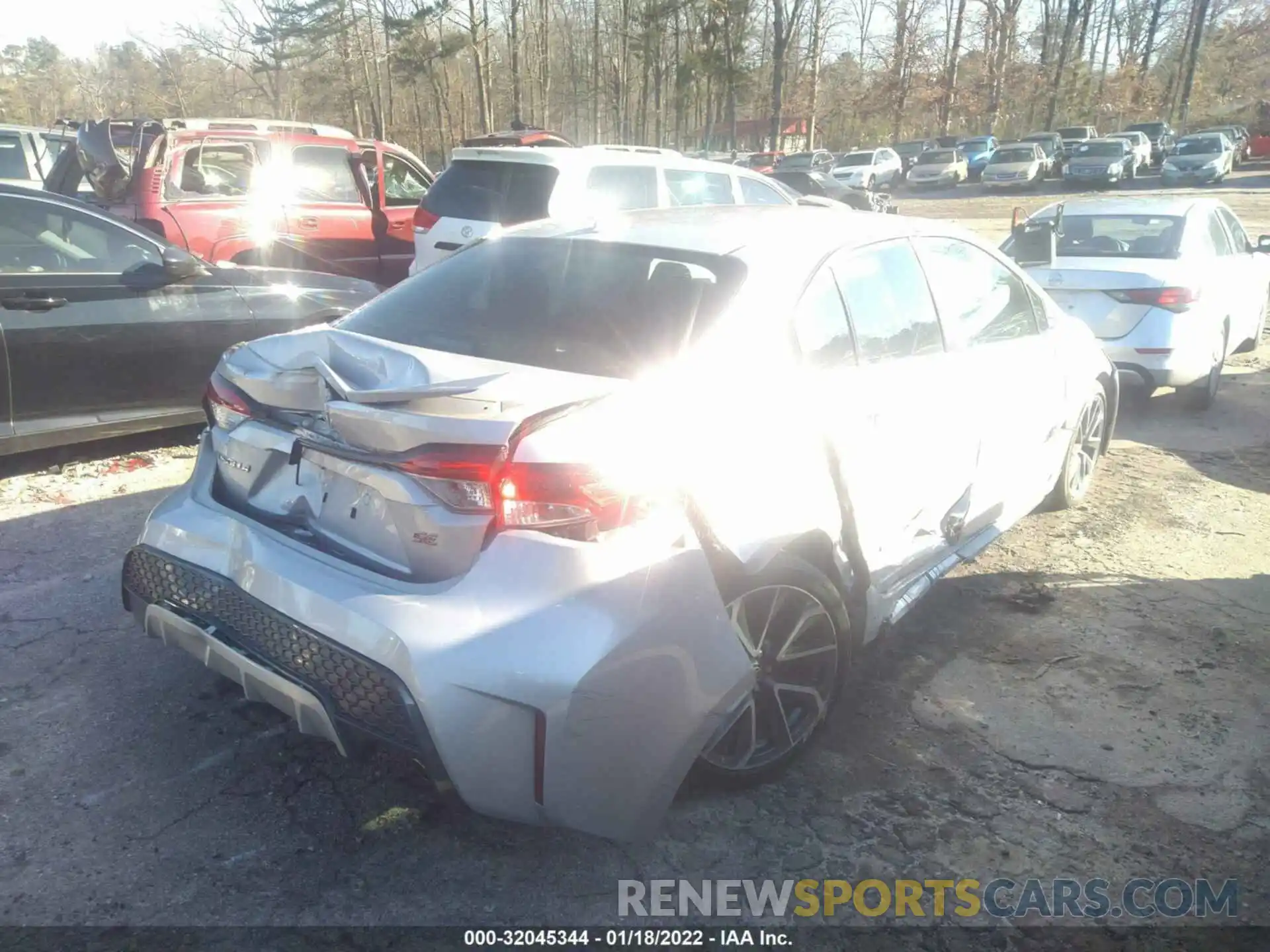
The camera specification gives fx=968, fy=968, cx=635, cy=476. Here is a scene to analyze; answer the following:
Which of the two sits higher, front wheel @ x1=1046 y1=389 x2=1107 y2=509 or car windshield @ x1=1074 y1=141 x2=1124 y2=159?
car windshield @ x1=1074 y1=141 x2=1124 y2=159

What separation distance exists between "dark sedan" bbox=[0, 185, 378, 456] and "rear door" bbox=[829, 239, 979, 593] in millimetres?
4050

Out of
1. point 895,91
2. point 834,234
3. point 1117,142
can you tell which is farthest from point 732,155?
point 834,234

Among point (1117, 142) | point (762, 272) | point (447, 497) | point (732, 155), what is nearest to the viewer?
point (447, 497)

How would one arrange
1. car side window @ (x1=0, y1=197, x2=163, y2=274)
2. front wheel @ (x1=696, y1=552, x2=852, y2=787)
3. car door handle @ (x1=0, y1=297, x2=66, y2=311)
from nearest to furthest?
front wheel @ (x1=696, y1=552, x2=852, y2=787) → car door handle @ (x1=0, y1=297, x2=66, y2=311) → car side window @ (x1=0, y1=197, x2=163, y2=274)

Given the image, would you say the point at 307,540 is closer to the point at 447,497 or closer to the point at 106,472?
the point at 447,497

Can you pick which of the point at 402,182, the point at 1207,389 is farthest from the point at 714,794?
the point at 402,182

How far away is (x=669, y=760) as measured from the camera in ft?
7.93

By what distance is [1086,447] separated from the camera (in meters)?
5.43

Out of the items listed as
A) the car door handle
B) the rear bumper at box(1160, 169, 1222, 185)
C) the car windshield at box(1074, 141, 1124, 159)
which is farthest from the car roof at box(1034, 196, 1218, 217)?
the rear bumper at box(1160, 169, 1222, 185)

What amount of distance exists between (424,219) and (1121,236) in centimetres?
571

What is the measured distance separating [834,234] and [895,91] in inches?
2142

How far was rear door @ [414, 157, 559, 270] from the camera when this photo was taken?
7.89 meters

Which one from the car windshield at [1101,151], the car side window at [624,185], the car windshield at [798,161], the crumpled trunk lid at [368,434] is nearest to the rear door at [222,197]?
the car side window at [624,185]

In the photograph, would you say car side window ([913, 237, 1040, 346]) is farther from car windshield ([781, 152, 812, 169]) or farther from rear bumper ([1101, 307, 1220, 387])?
car windshield ([781, 152, 812, 169])
